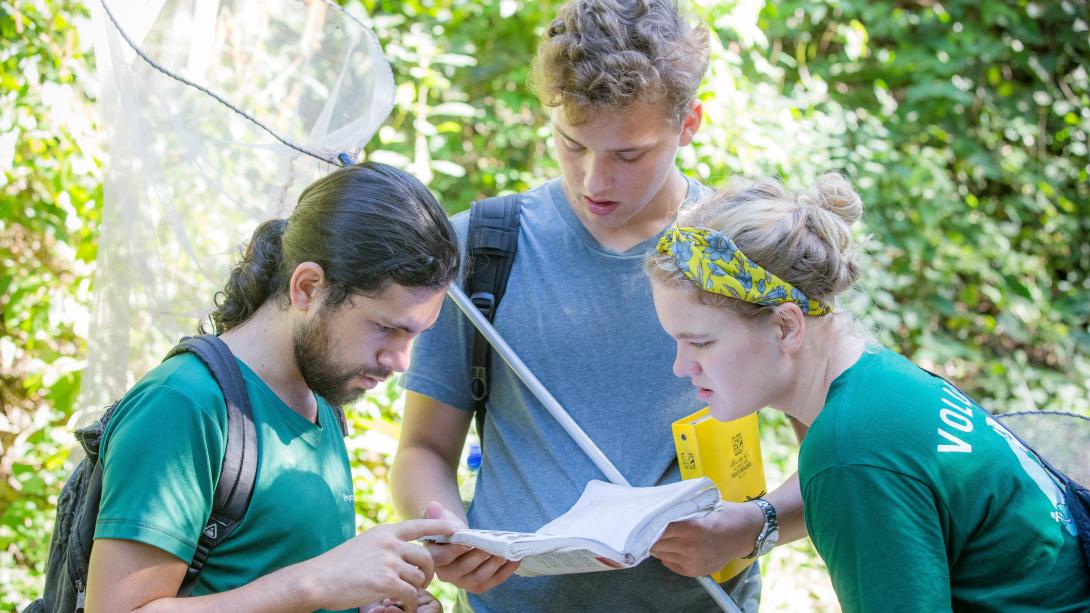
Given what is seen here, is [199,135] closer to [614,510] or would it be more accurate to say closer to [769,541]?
[614,510]

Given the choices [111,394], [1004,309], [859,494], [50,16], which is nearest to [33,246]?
[50,16]

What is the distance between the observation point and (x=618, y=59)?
1.95 metres

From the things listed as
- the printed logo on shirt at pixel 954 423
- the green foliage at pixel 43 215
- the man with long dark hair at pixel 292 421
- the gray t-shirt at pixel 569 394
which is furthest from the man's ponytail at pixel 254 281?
the green foliage at pixel 43 215

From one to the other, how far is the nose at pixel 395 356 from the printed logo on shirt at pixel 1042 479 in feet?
3.21


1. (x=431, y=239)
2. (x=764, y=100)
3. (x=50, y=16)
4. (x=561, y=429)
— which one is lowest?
(x=764, y=100)

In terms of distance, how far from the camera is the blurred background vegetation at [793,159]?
388 centimetres

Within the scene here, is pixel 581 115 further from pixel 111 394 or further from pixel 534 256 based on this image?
pixel 111 394

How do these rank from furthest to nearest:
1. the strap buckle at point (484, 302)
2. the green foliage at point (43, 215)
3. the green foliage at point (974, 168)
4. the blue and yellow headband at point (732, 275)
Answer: the green foliage at point (974, 168), the green foliage at point (43, 215), the strap buckle at point (484, 302), the blue and yellow headband at point (732, 275)

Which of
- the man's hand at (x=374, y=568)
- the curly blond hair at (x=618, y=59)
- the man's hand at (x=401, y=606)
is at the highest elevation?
the curly blond hair at (x=618, y=59)

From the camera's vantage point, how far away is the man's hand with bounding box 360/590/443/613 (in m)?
1.93

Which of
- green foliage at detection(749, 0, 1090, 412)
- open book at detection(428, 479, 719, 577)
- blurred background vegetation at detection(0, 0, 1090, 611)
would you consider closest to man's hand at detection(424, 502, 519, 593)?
open book at detection(428, 479, 719, 577)

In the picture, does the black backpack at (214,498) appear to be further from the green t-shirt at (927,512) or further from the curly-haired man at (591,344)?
the green t-shirt at (927,512)

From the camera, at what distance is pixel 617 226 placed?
6.93 ft

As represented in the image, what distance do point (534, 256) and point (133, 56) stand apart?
0.89m
